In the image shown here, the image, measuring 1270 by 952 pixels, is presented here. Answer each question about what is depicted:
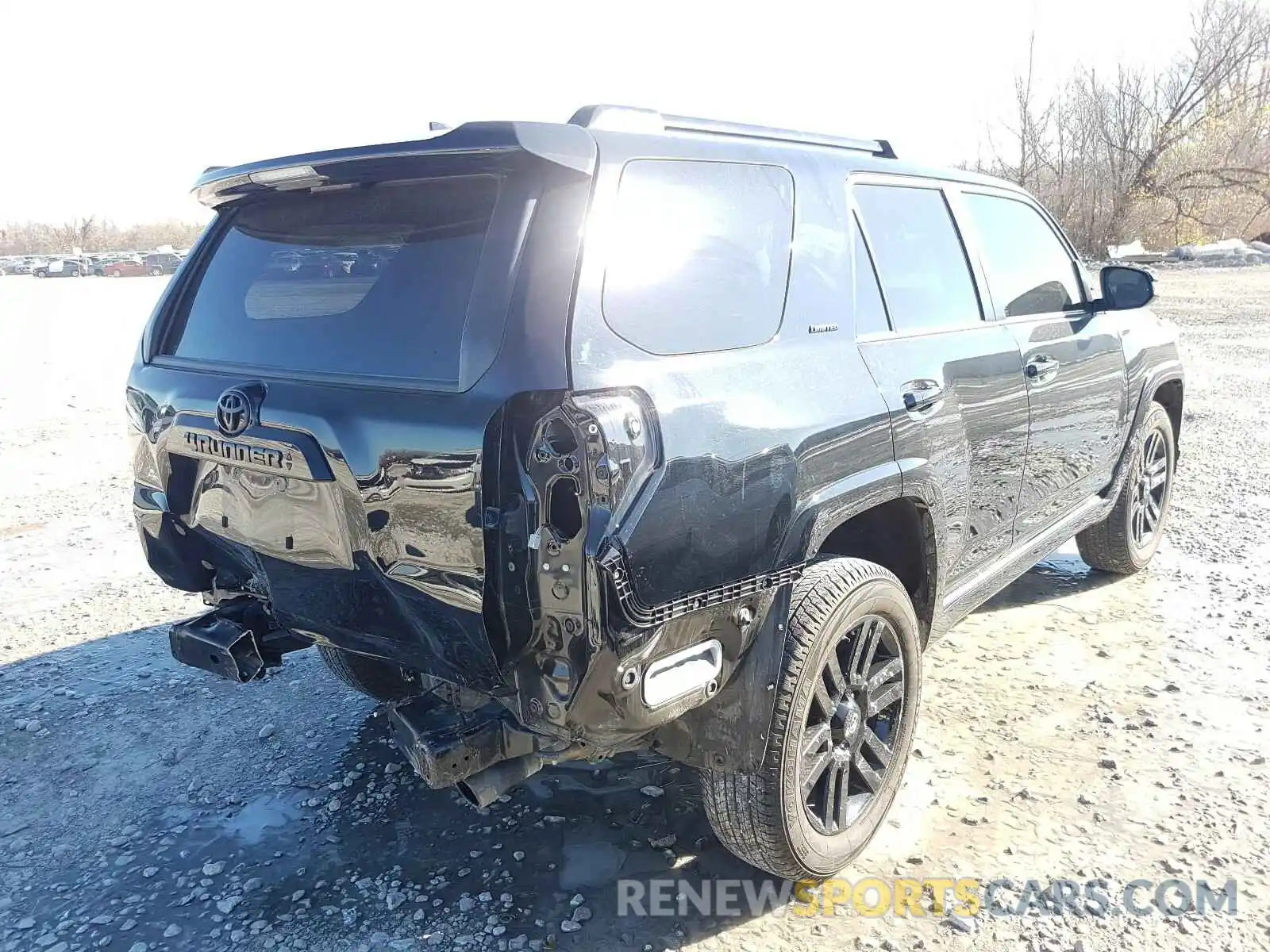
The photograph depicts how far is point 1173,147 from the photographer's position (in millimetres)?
30062

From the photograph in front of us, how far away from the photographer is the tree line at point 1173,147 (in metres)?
29.8

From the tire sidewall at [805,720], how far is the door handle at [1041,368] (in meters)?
1.23

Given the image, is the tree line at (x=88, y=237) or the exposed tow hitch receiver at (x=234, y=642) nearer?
the exposed tow hitch receiver at (x=234, y=642)

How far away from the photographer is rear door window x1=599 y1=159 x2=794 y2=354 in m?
2.22

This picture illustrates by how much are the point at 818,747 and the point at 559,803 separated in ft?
3.27

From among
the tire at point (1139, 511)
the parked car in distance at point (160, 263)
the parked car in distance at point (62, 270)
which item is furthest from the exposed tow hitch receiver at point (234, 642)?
the parked car in distance at point (62, 270)

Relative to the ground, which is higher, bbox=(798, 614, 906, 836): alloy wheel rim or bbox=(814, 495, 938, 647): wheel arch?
bbox=(814, 495, 938, 647): wheel arch

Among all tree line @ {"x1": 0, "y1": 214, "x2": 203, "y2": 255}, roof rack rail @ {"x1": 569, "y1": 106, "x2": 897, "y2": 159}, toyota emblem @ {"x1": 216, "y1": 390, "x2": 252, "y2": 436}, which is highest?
tree line @ {"x1": 0, "y1": 214, "x2": 203, "y2": 255}

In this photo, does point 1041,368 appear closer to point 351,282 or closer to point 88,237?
point 351,282

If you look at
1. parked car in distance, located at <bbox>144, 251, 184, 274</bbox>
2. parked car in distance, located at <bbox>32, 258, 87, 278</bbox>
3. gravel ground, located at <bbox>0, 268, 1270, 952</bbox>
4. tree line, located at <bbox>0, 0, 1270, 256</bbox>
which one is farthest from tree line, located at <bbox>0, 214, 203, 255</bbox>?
gravel ground, located at <bbox>0, 268, 1270, 952</bbox>

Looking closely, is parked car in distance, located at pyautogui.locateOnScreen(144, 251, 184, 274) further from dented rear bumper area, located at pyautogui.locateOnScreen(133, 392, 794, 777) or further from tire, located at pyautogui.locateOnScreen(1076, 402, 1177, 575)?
dented rear bumper area, located at pyautogui.locateOnScreen(133, 392, 794, 777)

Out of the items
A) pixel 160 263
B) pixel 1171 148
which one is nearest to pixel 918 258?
pixel 1171 148

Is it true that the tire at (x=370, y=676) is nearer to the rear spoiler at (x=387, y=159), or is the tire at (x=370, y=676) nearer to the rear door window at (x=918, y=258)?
the rear spoiler at (x=387, y=159)

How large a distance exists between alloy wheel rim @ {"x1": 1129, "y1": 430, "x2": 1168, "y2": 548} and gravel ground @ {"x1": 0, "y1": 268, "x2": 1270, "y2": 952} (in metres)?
0.26
